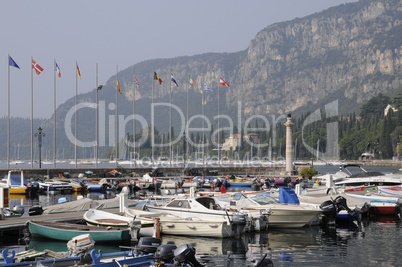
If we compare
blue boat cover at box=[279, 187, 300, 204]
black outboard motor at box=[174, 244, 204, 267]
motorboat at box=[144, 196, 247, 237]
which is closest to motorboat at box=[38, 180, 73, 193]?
motorboat at box=[144, 196, 247, 237]

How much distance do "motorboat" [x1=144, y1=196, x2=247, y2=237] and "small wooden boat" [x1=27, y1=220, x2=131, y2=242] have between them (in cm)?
464

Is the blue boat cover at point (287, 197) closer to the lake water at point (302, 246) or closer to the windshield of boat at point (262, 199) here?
the windshield of boat at point (262, 199)

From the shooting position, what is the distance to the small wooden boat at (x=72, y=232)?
1072 inches

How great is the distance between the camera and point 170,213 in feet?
109

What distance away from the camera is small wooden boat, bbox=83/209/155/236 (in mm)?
28922

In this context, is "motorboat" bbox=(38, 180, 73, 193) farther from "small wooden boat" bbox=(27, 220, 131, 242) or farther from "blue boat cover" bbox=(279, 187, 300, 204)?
"blue boat cover" bbox=(279, 187, 300, 204)

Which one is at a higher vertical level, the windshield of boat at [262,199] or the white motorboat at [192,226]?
the windshield of boat at [262,199]

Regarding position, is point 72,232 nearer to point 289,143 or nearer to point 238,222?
point 238,222

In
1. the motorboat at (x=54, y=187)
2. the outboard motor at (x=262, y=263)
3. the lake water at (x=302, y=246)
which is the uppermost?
the outboard motor at (x=262, y=263)

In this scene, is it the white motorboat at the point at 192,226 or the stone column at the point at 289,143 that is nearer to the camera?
the white motorboat at the point at 192,226

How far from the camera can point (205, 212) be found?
3166 centimetres

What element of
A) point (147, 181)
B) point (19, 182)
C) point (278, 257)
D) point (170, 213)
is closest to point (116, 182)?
point (147, 181)

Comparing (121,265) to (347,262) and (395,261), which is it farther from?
(395,261)

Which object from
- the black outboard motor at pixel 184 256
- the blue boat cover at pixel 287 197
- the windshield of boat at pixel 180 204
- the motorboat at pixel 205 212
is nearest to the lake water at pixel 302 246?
the motorboat at pixel 205 212
